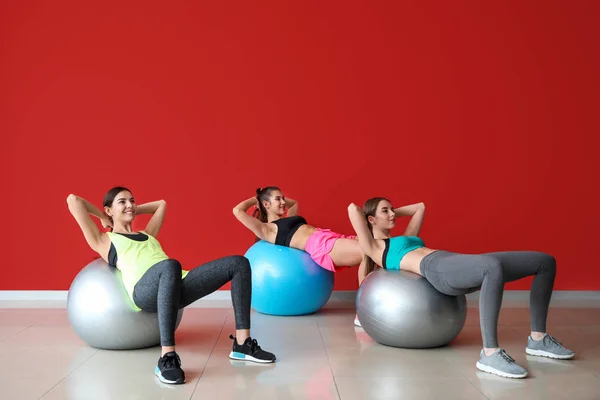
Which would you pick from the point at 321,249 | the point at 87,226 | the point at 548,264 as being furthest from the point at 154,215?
the point at 548,264

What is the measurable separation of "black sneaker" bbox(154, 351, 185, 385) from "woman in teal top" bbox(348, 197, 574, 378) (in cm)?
117

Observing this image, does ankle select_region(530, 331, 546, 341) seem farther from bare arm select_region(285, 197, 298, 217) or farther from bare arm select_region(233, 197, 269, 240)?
bare arm select_region(285, 197, 298, 217)

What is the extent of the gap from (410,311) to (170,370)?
1.15 meters

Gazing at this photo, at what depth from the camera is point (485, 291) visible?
279cm

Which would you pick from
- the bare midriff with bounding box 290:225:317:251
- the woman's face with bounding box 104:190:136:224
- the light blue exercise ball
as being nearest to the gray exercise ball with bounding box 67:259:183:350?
the woman's face with bounding box 104:190:136:224

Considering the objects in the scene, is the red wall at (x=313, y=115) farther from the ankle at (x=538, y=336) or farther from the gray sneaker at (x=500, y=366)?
the gray sneaker at (x=500, y=366)

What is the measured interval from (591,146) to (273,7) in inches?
105

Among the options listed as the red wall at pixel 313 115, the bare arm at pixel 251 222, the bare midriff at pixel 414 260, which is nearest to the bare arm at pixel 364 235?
the bare midriff at pixel 414 260

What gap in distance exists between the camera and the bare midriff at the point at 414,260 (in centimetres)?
319

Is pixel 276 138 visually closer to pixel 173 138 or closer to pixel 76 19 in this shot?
pixel 173 138

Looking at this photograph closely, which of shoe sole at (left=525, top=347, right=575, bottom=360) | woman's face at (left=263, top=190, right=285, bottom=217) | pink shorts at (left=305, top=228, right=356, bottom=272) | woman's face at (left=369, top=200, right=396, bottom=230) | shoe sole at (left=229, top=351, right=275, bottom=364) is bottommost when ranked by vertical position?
shoe sole at (left=229, top=351, right=275, bottom=364)

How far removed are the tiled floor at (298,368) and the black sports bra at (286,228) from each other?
58cm

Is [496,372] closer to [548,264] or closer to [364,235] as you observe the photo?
[548,264]

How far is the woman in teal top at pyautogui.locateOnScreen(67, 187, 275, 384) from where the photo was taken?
274 cm
